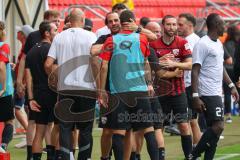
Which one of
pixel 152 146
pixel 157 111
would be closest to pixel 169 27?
pixel 157 111

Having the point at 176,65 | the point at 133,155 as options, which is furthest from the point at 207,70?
the point at 133,155

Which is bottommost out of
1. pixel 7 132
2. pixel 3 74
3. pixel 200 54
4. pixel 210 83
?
pixel 7 132

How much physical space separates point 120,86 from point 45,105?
5.87 ft

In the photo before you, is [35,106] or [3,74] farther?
[3,74]

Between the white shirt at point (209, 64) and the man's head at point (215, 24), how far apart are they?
153 mm

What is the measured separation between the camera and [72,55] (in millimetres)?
12359

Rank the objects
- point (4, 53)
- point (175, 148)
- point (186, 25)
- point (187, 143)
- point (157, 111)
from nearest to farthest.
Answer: point (157, 111) → point (4, 53) → point (187, 143) → point (186, 25) → point (175, 148)

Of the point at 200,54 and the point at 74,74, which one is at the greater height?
the point at 200,54

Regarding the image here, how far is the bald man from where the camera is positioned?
12.3 metres

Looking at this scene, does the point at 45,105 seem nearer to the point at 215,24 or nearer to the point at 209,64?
the point at 209,64

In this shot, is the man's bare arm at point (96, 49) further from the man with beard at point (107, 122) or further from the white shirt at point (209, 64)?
the white shirt at point (209, 64)

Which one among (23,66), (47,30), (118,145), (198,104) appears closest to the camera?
(118,145)

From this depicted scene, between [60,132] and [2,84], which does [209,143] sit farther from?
[2,84]

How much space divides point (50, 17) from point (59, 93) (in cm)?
262
